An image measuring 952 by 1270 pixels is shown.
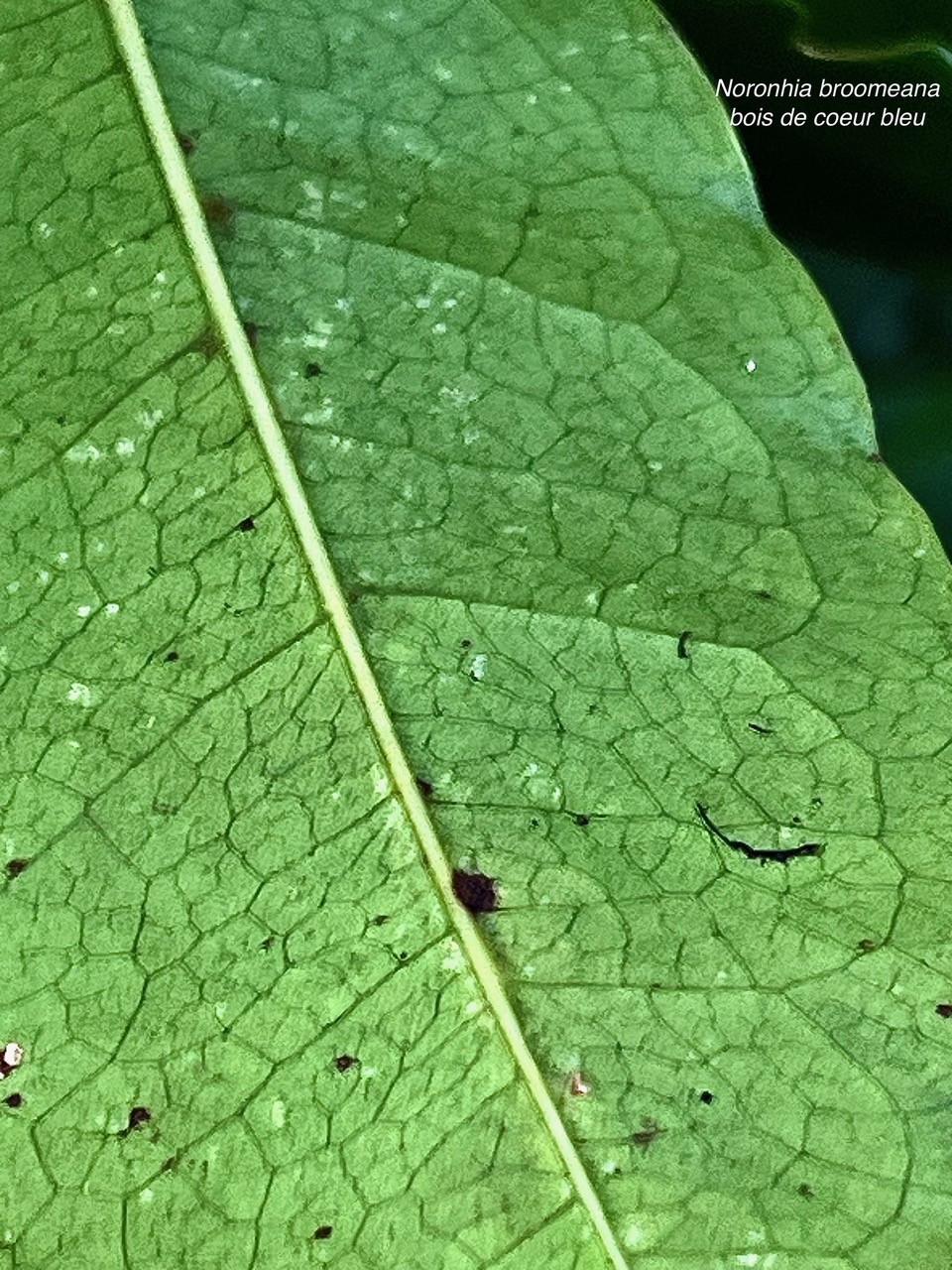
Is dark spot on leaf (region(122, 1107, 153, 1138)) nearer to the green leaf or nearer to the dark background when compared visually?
the green leaf

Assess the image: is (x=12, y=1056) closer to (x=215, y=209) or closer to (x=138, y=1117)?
(x=138, y=1117)

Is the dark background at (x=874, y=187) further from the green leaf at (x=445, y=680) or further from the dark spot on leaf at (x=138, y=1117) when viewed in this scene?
the dark spot on leaf at (x=138, y=1117)

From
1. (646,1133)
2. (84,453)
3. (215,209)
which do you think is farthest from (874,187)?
(646,1133)

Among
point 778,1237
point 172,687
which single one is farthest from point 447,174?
point 778,1237

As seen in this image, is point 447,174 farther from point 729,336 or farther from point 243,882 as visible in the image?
point 243,882

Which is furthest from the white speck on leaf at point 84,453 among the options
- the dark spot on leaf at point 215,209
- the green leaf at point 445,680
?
the dark spot on leaf at point 215,209

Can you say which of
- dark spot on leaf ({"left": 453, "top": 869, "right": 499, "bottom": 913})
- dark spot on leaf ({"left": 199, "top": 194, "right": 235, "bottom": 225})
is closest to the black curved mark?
dark spot on leaf ({"left": 453, "top": 869, "right": 499, "bottom": 913})
